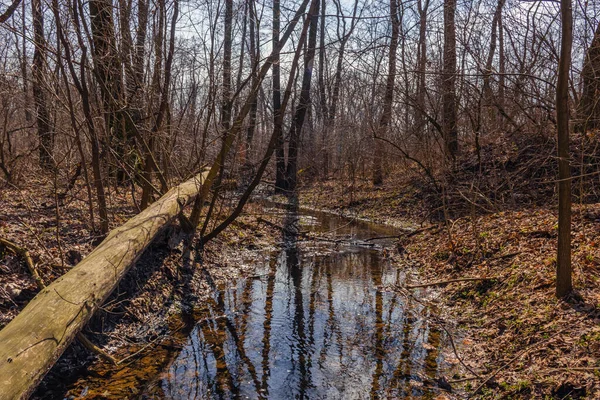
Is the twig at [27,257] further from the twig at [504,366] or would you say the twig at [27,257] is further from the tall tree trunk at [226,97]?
the twig at [504,366]

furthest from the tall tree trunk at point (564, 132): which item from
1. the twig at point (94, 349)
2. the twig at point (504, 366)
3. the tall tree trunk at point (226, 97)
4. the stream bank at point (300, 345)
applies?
the tall tree trunk at point (226, 97)

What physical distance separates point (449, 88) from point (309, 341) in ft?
26.7

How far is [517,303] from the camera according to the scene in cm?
563

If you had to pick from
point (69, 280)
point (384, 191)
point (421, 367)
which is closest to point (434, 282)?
point (421, 367)

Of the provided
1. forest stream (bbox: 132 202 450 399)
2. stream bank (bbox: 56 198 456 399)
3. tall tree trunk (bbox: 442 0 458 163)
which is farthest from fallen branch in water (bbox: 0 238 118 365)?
tall tree trunk (bbox: 442 0 458 163)

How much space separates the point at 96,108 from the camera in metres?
7.33

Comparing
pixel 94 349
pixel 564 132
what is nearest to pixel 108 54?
pixel 94 349

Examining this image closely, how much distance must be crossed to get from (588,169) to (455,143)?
5007mm

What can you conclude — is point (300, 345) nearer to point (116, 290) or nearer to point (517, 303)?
point (116, 290)

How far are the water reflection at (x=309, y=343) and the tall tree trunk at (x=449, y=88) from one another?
17.6 ft

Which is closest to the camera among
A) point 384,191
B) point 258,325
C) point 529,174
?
point 258,325

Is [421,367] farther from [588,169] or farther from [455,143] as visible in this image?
[455,143]

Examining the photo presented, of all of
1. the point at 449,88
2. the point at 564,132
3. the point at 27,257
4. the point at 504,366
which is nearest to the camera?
the point at 504,366

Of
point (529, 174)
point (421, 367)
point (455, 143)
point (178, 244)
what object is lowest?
point (421, 367)
